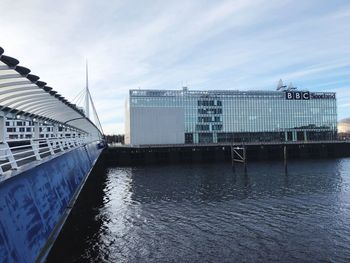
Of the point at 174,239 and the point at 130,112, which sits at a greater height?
the point at 130,112

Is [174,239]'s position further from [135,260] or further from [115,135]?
[115,135]

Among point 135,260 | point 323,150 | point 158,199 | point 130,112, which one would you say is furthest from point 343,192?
point 130,112

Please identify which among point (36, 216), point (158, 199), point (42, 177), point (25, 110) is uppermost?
point (25, 110)

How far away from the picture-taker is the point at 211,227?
1900 cm

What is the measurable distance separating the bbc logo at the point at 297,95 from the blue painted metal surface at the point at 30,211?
117 metres

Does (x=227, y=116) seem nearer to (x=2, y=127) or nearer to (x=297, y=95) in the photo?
(x=297, y=95)

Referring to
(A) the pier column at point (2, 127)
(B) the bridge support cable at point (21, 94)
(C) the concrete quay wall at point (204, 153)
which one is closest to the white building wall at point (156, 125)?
(C) the concrete quay wall at point (204, 153)

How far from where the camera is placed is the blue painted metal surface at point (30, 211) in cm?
774

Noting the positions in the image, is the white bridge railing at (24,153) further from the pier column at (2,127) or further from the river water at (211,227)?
the river water at (211,227)

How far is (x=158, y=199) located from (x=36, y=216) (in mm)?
19317

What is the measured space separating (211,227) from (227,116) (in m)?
98.5

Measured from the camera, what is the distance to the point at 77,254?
48.8 feet

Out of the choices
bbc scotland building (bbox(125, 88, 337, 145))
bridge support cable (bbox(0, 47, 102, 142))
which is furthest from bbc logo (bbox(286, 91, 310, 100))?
bridge support cable (bbox(0, 47, 102, 142))

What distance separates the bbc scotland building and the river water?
76114mm
